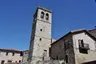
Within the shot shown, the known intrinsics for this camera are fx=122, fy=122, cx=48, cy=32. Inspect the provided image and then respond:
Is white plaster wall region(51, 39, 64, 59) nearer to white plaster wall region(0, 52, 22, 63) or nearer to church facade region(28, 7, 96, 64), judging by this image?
church facade region(28, 7, 96, 64)

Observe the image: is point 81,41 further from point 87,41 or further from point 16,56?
point 16,56

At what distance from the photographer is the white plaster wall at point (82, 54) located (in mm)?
21491

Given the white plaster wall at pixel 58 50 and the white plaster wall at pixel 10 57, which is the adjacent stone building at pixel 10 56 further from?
the white plaster wall at pixel 58 50

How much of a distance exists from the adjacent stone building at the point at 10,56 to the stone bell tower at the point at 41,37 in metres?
13.6

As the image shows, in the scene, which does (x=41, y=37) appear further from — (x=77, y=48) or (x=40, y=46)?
(x=77, y=48)

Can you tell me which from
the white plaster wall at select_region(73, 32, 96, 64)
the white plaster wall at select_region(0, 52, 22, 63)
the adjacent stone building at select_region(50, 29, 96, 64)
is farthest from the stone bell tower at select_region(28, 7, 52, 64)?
the white plaster wall at select_region(0, 52, 22, 63)

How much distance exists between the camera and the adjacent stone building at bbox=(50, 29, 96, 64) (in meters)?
21.6

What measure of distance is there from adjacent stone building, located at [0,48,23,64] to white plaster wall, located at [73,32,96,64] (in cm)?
2583

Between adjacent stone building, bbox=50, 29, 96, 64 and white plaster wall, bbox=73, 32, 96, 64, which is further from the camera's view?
adjacent stone building, bbox=50, 29, 96, 64

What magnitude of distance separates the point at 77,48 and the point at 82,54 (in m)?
1.48

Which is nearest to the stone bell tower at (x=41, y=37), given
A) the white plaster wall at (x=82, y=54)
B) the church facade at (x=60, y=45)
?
the church facade at (x=60, y=45)

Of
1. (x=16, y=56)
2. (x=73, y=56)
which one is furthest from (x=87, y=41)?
(x=16, y=56)

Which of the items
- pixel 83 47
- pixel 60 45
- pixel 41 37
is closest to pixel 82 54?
pixel 83 47

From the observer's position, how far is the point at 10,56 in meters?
41.1
